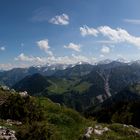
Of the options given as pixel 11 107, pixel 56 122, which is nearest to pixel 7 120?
pixel 11 107

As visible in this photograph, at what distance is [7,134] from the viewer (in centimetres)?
2683

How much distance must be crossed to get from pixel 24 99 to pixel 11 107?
1787 millimetres

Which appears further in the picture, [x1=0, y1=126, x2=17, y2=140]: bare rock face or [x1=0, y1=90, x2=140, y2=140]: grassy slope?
[x1=0, y1=90, x2=140, y2=140]: grassy slope

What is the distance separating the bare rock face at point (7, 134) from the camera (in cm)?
2595

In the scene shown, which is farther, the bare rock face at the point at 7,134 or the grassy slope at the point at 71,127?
the grassy slope at the point at 71,127

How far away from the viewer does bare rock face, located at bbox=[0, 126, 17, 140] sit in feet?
85.1

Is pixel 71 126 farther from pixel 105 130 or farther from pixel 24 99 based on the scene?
pixel 24 99

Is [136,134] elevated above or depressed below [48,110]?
below

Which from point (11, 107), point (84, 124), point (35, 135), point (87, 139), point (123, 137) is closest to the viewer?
point (35, 135)

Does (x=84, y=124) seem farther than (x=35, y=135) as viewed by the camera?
Yes

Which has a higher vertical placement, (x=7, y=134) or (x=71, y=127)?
(x=71, y=127)

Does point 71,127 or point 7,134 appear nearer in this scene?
point 7,134

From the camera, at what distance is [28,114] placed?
33938 millimetres

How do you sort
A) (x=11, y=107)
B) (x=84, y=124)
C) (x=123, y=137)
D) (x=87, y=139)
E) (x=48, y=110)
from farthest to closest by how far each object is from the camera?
(x=48, y=110) < (x=84, y=124) < (x=11, y=107) < (x=123, y=137) < (x=87, y=139)
